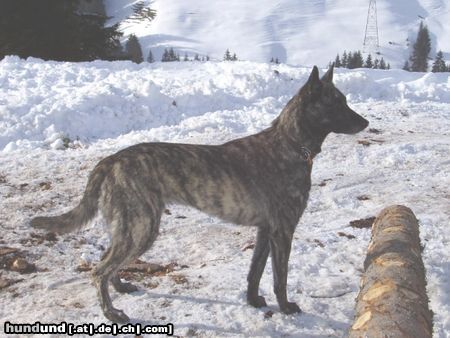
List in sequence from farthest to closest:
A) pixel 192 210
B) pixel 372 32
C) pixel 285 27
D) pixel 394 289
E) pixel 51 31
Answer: pixel 372 32
pixel 285 27
pixel 51 31
pixel 192 210
pixel 394 289

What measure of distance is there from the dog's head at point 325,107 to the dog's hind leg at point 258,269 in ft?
4.28

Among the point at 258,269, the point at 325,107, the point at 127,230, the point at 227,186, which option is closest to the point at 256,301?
the point at 258,269

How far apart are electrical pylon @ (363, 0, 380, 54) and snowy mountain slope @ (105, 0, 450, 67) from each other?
1.62 metres

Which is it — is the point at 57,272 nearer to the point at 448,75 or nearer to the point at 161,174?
the point at 161,174

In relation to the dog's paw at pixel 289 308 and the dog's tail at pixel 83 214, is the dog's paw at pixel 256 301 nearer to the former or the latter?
the dog's paw at pixel 289 308

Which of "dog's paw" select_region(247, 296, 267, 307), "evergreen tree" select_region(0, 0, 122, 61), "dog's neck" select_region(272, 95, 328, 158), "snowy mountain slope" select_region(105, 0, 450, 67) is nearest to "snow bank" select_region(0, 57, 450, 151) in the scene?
"evergreen tree" select_region(0, 0, 122, 61)

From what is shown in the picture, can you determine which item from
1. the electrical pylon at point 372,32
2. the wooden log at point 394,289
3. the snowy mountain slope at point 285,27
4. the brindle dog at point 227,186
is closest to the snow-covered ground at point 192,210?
the brindle dog at point 227,186

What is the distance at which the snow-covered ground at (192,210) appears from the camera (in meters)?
5.48

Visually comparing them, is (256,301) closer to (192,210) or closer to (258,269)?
(258,269)

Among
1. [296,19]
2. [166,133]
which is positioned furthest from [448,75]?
[296,19]

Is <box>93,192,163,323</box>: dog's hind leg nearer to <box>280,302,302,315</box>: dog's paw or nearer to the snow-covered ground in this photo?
the snow-covered ground

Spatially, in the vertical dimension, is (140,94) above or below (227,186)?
above

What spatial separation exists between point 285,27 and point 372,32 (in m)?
25.9

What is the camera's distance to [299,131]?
559 cm
